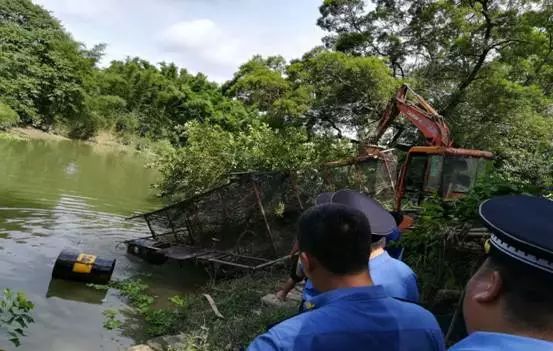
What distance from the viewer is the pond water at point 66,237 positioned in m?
6.53

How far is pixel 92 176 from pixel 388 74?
510 inches

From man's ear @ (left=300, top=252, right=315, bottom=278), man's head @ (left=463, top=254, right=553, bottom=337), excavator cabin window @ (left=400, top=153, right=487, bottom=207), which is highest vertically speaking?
excavator cabin window @ (left=400, top=153, right=487, bottom=207)

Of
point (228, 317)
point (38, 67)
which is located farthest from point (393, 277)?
point (38, 67)

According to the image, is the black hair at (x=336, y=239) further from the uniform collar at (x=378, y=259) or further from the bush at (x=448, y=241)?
the bush at (x=448, y=241)

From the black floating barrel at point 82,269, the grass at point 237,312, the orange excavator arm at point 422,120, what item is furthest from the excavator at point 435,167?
the black floating barrel at point 82,269

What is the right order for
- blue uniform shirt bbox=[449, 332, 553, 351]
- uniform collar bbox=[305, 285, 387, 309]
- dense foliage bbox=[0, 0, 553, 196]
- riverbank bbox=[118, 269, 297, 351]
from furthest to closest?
dense foliage bbox=[0, 0, 553, 196] → riverbank bbox=[118, 269, 297, 351] → uniform collar bbox=[305, 285, 387, 309] → blue uniform shirt bbox=[449, 332, 553, 351]

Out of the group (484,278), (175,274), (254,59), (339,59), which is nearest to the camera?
(484,278)

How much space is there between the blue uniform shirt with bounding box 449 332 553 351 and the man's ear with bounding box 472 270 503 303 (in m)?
0.09

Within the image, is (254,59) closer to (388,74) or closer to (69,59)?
(69,59)

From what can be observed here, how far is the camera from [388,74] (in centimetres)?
1655

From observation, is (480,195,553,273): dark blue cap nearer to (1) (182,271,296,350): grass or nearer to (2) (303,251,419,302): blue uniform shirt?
(2) (303,251,419,302): blue uniform shirt

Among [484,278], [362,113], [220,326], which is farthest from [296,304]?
[362,113]

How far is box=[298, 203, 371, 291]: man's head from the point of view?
1.72 m

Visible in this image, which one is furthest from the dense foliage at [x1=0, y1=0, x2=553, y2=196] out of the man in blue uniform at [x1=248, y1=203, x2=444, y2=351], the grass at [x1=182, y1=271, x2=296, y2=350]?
the man in blue uniform at [x1=248, y1=203, x2=444, y2=351]
